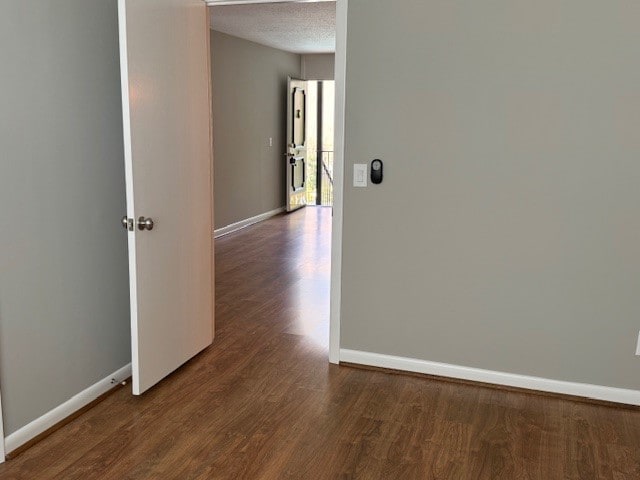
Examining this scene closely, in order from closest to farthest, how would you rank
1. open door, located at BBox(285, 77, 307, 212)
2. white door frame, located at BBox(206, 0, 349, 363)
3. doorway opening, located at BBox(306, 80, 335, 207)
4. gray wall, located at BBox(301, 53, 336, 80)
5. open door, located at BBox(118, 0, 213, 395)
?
open door, located at BBox(118, 0, 213, 395) → white door frame, located at BBox(206, 0, 349, 363) → open door, located at BBox(285, 77, 307, 212) → gray wall, located at BBox(301, 53, 336, 80) → doorway opening, located at BBox(306, 80, 335, 207)

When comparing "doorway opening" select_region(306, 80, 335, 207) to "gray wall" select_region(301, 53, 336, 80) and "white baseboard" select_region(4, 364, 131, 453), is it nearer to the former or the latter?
"gray wall" select_region(301, 53, 336, 80)

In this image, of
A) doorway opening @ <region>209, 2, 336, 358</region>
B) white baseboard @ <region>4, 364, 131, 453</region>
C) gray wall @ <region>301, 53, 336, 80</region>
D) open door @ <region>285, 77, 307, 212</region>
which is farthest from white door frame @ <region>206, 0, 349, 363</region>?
gray wall @ <region>301, 53, 336, 80</region>

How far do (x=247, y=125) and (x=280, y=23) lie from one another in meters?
1.69

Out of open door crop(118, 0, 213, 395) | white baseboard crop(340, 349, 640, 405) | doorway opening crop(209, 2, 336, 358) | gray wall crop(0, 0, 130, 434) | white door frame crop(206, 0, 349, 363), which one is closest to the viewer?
gray wall crop(0, 0, 130, 434)

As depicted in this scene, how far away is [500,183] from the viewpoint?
288 cm

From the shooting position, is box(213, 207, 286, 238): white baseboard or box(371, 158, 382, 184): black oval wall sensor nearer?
box(371, 158, 382, 184): black oval wall sensor

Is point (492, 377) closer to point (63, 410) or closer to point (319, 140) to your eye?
point (63, 410)

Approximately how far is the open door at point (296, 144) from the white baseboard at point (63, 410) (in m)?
6.08

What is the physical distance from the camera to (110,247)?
9.37 ft

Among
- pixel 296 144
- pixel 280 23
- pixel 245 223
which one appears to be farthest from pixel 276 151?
pixel 280 23

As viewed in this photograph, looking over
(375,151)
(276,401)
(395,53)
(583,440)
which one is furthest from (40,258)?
(583,440)

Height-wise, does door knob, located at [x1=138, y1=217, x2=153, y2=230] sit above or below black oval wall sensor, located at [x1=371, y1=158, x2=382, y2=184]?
below

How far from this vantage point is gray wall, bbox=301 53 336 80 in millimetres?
9211

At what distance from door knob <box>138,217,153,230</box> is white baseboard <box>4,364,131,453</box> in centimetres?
82
